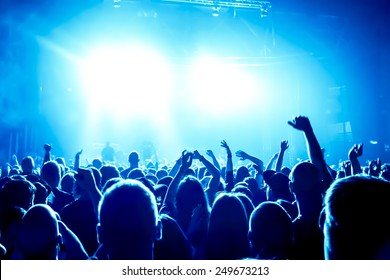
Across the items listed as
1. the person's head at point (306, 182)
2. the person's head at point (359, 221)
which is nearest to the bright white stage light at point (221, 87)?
the person's head at point (306, 182)

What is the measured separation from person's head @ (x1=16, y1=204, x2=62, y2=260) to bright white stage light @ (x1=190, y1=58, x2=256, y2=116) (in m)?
11.1

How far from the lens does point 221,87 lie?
14508 mm

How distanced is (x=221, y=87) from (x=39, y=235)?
1354 cm

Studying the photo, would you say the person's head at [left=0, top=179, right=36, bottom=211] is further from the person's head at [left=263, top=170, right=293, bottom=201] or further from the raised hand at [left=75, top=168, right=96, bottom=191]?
the person's head at [left=263, top=170, right=293, bottom=201]

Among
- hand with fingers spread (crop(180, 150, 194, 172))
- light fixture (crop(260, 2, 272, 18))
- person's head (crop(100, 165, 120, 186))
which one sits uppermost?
light fixture (crop(260, 2, 272, 18))

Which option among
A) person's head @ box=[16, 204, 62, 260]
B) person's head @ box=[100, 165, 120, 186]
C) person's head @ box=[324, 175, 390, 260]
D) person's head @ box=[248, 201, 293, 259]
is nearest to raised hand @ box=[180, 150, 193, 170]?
person's head @ box=[100, 165, 120, 186]

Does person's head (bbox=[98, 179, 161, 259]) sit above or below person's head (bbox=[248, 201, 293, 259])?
above

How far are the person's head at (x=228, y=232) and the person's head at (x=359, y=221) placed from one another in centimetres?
76

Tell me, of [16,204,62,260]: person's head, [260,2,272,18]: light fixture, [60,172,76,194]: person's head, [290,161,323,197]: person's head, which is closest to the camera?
[16,204,62,260]: person's head

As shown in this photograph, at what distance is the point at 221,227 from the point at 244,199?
0.65m

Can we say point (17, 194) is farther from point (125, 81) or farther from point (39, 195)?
point (125, 81)

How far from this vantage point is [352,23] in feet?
35.1

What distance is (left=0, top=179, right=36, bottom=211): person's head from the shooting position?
2039mm

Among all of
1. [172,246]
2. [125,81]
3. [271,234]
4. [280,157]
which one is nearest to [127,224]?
[172,246]
